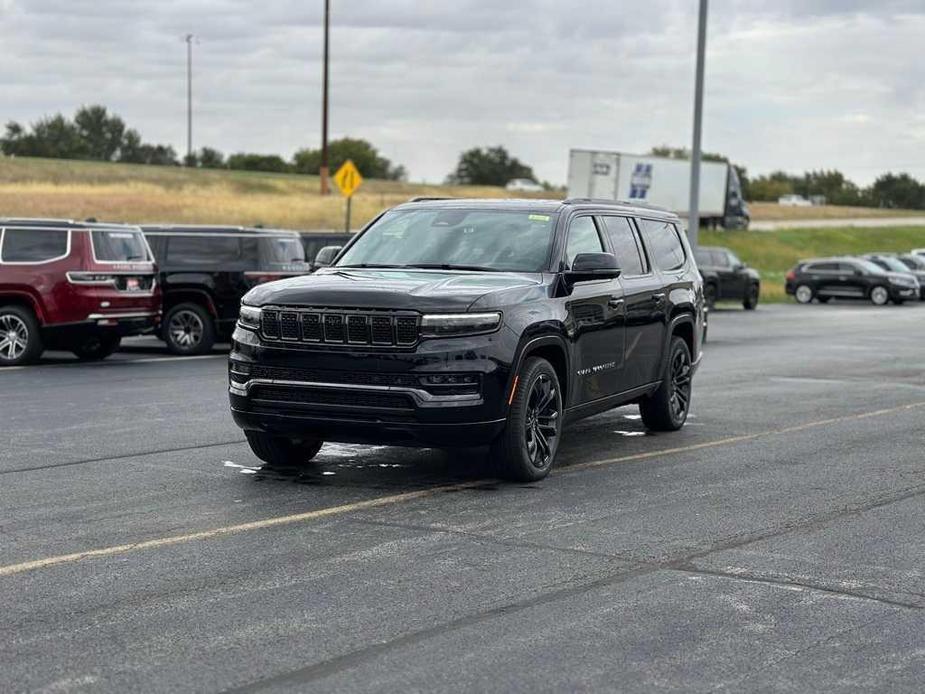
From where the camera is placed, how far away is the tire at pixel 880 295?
48.2m

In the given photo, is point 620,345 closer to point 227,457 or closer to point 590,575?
point 227,457

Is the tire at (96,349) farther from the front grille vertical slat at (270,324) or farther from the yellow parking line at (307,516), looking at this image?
the front grille vertical slat at (270,324)

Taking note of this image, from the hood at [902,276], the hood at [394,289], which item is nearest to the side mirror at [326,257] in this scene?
the hood at [394,289]

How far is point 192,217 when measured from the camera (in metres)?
60.0

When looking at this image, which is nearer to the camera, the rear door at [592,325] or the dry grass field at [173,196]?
the rear door at [592,325]

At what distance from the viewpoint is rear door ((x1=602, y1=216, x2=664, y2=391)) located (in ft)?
37.5

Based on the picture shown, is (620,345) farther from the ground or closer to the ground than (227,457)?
farther from the ground

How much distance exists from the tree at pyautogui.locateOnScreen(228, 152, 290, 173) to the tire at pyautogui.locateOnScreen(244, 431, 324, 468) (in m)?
130

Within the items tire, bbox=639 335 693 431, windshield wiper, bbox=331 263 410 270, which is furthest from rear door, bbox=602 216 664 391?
windshield wiper, bbox=331 263 410 270

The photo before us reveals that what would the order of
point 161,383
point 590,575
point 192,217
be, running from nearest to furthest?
1. point 590,575
2. point 161,383
3. point 192,217

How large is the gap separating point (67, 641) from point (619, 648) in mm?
2171

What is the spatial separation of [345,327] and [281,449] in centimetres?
141

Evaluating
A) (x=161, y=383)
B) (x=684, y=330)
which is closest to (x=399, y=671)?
(x=684, y=330)

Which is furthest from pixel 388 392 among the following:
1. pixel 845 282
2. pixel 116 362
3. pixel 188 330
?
pixel 845 282
